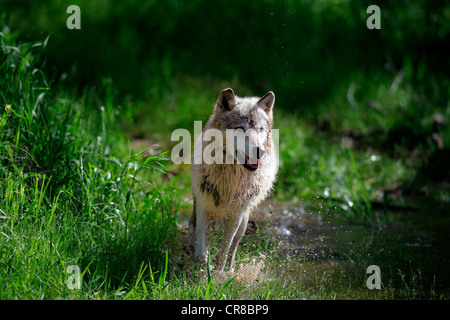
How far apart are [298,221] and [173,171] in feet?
6.53

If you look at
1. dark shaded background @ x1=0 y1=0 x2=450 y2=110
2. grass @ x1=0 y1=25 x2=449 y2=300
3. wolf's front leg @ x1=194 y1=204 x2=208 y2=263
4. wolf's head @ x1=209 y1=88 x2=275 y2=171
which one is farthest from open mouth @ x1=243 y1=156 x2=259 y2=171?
dark shaded background @ x1=0 y1=0 x2=450 y2=110

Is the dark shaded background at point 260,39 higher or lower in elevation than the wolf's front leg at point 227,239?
higher

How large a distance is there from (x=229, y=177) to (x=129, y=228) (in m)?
0.95

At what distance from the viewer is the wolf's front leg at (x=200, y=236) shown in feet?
16.2

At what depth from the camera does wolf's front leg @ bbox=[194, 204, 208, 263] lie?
494 cm

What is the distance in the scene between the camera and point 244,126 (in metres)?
4.72

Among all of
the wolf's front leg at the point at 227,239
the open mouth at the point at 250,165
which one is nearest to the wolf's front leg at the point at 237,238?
the wolf's front leg at the point at 227,239

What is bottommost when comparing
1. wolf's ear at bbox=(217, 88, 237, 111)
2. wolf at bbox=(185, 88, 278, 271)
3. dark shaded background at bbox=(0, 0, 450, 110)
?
wolf at bbox=(185, 88, 278, 271)

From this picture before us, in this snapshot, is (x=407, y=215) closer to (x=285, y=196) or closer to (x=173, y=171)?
(x=285, y=196)

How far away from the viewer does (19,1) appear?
10984 mm

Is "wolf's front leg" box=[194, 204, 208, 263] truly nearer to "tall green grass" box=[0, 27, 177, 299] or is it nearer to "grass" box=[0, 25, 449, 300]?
"grass" box=[0, 25, 449, 300]

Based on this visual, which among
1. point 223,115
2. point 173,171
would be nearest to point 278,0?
point 173,171

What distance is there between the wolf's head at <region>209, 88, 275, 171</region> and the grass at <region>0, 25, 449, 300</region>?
0.80 m

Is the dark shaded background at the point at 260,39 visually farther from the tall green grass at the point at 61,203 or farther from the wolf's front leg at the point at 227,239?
the wolf's front leg at the point at 227,239
